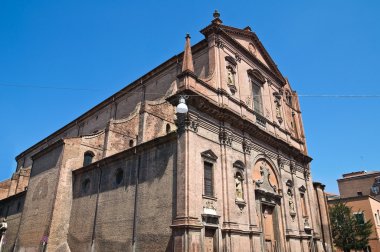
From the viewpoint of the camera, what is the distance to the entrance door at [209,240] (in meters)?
12.3

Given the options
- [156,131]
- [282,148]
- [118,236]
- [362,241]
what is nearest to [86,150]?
[156,131]

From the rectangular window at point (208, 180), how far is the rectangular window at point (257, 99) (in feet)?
23.5

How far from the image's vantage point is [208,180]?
535 inches

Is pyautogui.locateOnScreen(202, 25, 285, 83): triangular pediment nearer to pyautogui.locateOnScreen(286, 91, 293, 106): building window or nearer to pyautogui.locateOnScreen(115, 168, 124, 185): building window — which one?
pyautogui.locateOnScreen(286, 91, 293, 106): building window

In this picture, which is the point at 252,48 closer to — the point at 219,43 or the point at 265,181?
the point at 219,43

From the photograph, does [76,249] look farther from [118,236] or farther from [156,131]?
[156,131]

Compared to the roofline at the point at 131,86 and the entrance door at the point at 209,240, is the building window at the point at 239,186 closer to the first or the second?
the entrance door at the point at 209,240

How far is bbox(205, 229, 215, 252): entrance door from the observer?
12320 mm

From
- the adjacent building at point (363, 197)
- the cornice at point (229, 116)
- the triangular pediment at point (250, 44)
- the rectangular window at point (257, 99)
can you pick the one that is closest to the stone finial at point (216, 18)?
the triangular pediment at point (250, 44)

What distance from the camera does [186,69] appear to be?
14.2 meters

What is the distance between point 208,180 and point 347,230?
24504 mm

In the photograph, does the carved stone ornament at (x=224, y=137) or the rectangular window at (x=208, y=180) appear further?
the carved stone ornament at (x=224, y=137)

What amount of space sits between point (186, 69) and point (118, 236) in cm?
832

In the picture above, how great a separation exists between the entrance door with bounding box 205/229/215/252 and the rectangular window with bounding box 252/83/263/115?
9.29 m
